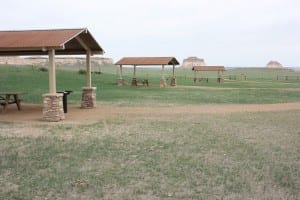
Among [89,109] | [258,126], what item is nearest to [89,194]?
[258,126]

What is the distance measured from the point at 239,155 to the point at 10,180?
4.22 m

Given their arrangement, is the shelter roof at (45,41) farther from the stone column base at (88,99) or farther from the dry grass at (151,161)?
the dry grass at (151,161)

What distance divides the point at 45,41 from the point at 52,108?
85.0 inches

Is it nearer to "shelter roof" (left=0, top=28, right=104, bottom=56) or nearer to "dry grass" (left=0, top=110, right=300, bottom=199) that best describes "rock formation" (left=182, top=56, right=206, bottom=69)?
"shelter roof" (left=0, top=28, right=104, bottom=56)

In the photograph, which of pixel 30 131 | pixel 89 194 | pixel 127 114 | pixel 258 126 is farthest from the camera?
pixel 127 114

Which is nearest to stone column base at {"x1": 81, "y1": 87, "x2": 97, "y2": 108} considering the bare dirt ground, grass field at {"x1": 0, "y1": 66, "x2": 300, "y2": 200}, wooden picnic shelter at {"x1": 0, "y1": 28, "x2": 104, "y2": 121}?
wooden picnic shelter at {"x1": 0, "y1": 28, "x2": 104, "y2": 121}

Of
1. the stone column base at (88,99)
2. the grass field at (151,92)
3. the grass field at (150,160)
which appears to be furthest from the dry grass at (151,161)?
the grass field at (151,92)

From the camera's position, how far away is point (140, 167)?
23.4ft

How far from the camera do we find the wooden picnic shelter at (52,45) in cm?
1327

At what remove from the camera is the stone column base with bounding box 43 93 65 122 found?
13.2 meters

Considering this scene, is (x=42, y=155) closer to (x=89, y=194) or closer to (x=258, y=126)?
(x=89, y=194)

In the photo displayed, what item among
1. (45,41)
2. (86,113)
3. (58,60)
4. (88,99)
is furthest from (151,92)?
(58,60)

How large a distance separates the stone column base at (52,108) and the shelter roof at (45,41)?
1508 mm

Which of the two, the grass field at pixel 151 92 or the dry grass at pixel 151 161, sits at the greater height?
the grass field at pixel 151 92
